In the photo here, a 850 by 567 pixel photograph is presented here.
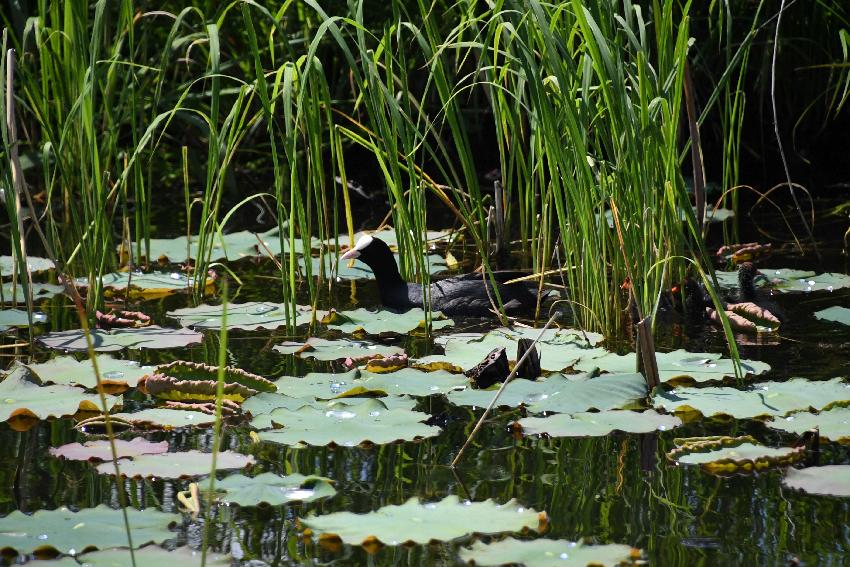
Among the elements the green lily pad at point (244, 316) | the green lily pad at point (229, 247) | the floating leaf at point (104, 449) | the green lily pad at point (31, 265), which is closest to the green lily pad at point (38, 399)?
the floating leaf at point (104, 449)

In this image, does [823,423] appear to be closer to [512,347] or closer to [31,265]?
[512,347]

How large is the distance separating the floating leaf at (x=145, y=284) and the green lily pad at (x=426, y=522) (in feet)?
8.13

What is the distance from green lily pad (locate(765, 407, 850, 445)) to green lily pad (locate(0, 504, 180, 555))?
140 cm

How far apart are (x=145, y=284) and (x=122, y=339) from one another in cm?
87

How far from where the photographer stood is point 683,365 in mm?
3293

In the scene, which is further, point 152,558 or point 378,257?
point 378,257

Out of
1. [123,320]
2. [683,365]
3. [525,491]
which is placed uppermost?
[123,320]

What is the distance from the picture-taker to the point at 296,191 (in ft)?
11.8

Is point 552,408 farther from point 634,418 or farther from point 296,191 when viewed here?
point 296,191

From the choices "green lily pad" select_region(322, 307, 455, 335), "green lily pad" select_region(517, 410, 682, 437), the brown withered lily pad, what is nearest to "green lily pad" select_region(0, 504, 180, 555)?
"green lily pad" select_region(517, 410, 682, 437)

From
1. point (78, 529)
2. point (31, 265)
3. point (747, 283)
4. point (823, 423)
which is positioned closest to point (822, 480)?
point (823, 423)

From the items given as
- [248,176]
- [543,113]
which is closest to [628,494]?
[543,113]

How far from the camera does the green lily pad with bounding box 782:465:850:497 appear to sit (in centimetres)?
233

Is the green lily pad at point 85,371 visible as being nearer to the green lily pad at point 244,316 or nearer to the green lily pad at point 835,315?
the green lily pad at point 244,316
